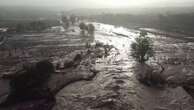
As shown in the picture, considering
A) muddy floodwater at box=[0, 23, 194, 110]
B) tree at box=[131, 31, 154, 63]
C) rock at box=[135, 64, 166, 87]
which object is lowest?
muddy floodwater at box=[0, 23, 194, 110]

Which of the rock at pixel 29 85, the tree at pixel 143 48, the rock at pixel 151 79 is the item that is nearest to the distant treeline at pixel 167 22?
the tree at pixel 143 48

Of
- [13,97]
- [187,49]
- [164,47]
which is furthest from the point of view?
[164,47]

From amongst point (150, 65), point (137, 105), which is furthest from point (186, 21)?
point (137, 105)

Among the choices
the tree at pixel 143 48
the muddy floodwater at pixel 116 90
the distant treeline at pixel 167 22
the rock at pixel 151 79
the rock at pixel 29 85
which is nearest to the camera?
the muddy floodwater at pixel 116 90

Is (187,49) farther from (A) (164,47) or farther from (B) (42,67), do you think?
(B) (42,67)

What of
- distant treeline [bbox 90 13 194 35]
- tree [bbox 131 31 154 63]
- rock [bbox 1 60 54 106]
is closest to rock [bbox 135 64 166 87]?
tree [bbox 131 31 154 63]

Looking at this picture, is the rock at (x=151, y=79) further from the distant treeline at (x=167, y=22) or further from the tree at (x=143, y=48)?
the distant treeline at (x=167, y=22)

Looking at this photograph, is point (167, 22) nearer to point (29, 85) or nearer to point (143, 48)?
point (143, 48)

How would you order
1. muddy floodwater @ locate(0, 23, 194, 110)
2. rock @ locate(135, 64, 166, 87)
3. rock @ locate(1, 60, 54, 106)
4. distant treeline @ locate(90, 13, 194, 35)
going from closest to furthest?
muddy floodwater @ locate(0, 23, 194, 110) → rock @ locate(1, 60, 54, 106) → rock @ locate(135, 64, 166, 87) → distant treeline @ locate(90, 13, 194, 35)

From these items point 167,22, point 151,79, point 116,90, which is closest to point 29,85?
point 116,90

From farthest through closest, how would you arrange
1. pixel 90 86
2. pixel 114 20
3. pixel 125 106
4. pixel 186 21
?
1. pixel 114 20
2. pixel 186 21
3. pixel 90 86
4. pixel 125 106

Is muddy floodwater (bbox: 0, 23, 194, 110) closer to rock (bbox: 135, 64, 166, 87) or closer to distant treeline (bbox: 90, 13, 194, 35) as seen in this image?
rock (bbox: 135, 64, 166, 87)
